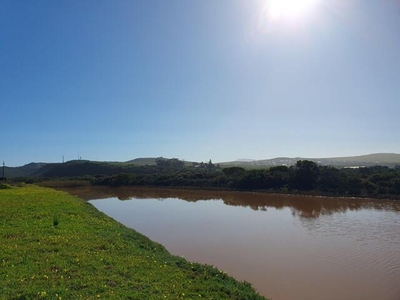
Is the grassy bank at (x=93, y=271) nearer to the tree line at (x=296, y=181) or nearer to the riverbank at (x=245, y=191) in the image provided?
the riverbank at (x=245, y=191)

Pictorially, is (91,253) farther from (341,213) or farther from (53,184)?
(53,184)

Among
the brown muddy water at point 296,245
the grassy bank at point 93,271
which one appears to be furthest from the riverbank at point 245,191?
the grassy bank at point 93,271

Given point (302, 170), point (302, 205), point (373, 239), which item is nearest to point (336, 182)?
Answer: point (302, 170)

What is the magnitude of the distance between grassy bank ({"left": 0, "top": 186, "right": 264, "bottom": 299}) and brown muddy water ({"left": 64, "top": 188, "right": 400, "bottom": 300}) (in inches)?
Answer: 129

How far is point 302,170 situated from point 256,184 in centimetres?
699

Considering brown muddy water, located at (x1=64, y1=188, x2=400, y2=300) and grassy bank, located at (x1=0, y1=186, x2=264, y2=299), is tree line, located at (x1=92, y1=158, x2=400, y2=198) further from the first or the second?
grassy bank, located at (x1=0, y1=186, x2=264, y2=299)

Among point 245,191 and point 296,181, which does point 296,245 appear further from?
point 245,191

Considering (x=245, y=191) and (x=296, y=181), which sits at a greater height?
(x=296, y=181)

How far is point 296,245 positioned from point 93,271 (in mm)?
11378

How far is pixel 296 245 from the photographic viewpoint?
15.7m

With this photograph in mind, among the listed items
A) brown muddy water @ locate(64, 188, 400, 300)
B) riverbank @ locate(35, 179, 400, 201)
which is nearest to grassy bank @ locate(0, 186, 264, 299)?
brown muddy water @ locate(64, 188, 400, 300)

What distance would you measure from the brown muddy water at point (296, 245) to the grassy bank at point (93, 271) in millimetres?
3272

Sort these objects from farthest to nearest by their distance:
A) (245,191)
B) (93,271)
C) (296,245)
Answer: (245,191)
(296,245)
(93,271)

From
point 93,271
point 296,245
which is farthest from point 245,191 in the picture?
point 93,271
